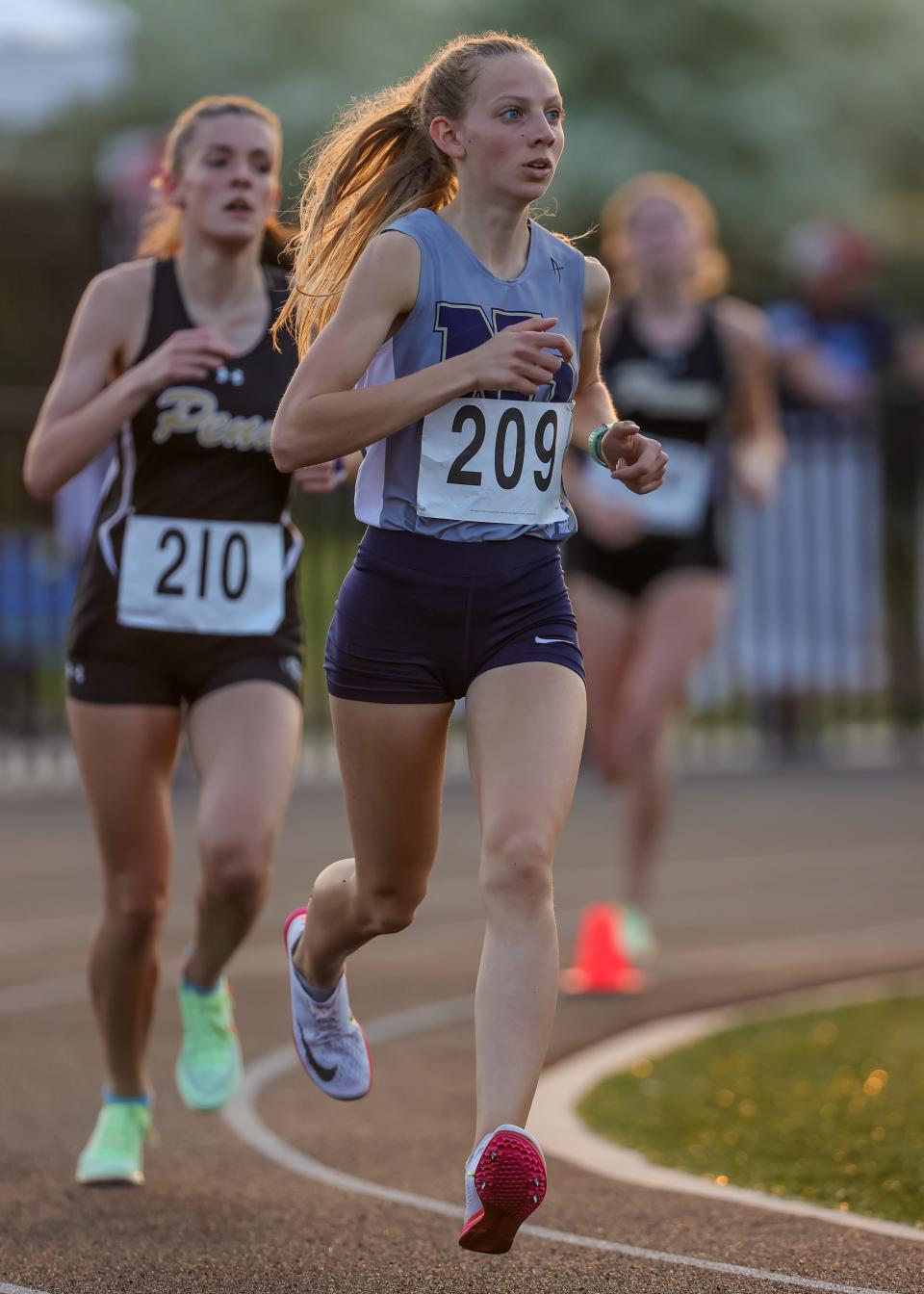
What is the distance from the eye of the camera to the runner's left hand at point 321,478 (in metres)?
5.35

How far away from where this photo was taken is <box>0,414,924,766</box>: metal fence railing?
17.1 metres

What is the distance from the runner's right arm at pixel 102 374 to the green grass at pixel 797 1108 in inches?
89.4

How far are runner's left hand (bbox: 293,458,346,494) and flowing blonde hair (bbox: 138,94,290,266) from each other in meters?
0.55

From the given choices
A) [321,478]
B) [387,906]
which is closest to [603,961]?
[321,478]

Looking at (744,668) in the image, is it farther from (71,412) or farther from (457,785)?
(71,412)

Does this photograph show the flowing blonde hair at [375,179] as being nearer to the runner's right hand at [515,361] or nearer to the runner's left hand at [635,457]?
the runner's right hand at [515,361]

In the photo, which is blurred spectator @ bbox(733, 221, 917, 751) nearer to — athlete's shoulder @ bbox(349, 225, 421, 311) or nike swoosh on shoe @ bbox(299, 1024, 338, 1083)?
nike swoosh on shoe @ bbox(299, 1024, 338, 1083)

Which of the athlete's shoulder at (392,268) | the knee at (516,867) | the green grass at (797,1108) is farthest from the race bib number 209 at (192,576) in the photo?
the green grass at (797,1108)

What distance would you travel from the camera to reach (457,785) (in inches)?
607

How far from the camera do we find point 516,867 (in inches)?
160

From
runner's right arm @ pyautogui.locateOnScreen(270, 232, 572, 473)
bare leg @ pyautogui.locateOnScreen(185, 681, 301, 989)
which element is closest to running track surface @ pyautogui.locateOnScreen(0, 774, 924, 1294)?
bare leg @ pyautogui.locateOnScreen(185, 681, 301, 989)

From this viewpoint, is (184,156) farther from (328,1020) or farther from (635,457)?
(328,1020)

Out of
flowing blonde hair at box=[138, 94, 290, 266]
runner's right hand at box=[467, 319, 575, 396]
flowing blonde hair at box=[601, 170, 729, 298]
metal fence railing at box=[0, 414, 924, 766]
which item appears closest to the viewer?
runner's right hand at box=[467, 319, 575, 396]

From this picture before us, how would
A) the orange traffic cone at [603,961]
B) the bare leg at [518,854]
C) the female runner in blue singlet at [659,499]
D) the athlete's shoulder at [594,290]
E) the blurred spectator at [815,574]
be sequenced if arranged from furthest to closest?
the blurred spectator at [815,574], the female runner in blue singlet at [659,499], the orange traffic cone at [603,961], the athlete's shoulder at [594,290], the bare leg at [518,854]
